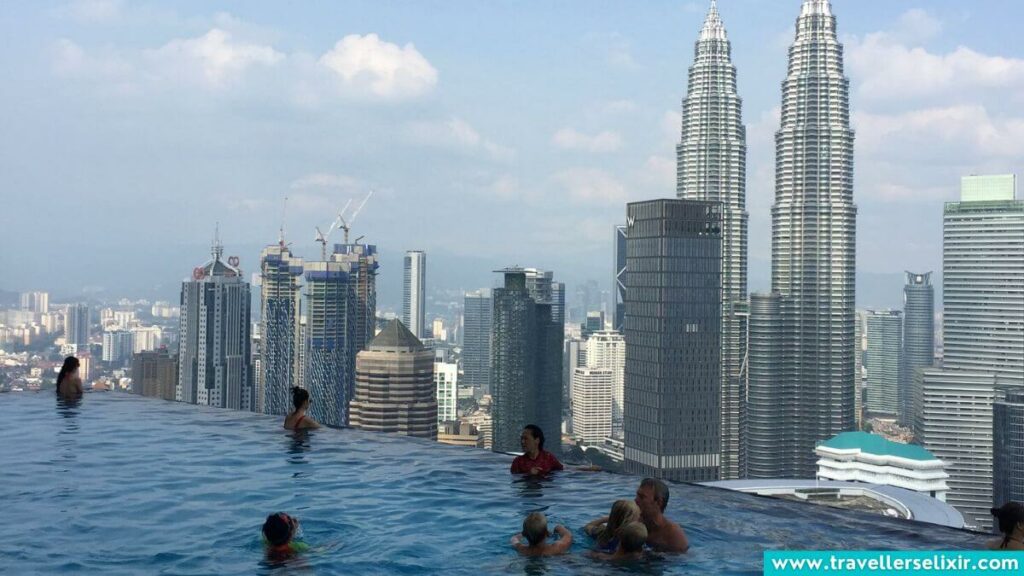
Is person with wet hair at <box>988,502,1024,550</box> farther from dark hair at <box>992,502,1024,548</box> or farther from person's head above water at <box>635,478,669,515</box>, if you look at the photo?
person's head above water at <box>635,478,669,515</box>

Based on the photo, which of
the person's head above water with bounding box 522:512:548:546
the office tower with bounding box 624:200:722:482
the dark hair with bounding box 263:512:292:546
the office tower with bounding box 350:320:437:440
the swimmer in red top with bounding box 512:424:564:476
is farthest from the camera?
the office tower with bounding box 350:320:437:440

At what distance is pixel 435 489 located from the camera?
2047cm

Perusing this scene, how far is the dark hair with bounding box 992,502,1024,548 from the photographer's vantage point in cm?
1320

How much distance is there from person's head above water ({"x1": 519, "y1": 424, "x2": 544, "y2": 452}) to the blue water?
29.8 inches

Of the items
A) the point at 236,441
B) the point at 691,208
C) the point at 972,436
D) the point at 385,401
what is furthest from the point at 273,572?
the point at 972,436

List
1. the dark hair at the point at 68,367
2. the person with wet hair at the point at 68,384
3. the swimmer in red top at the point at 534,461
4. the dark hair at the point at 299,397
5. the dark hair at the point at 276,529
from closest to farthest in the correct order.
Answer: the dark hair at the point at 276,529 → the swimmer in red top at the point at 534,461 → the dark hair at the point at 299,397 → the dark hair at the point at 68,367 → the person with wet hair at the point at 68,384

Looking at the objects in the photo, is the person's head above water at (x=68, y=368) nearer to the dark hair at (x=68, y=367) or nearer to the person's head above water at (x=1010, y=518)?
the dark hair at (x=68, y=367)

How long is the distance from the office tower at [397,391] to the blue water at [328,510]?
16863cm

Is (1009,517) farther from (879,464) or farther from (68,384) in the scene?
(879,464)

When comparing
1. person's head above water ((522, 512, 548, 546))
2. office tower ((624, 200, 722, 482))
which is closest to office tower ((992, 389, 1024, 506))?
office tower ((624, 200, 722, 482))

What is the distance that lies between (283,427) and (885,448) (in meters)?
125

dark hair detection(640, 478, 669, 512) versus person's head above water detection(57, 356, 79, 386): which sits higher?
person's head above water detection(57, 356, 79, 386)

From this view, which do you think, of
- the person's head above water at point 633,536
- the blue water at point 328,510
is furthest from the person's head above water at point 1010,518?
the person's head above water at point 633,536

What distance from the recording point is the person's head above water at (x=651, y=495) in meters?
15.1
